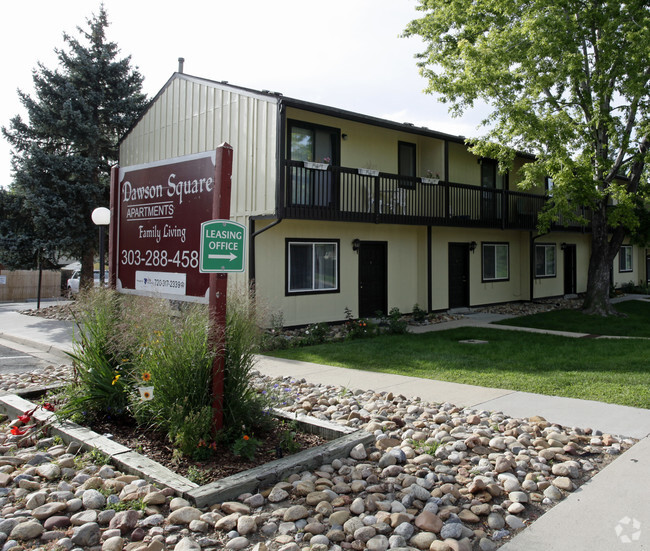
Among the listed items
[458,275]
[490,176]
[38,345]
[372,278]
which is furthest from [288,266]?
[490,176]

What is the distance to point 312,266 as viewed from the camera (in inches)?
565

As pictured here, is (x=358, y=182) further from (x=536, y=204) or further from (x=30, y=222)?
(x=30, y=222)

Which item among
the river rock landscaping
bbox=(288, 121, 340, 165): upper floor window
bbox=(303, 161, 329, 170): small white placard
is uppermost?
bbox=(288, 121, 340, 165): upper floor window

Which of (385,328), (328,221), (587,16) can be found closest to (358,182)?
(328,221)

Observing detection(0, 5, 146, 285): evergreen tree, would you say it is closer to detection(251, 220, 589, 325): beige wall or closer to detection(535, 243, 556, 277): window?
detection(251, 220, 589, 325): beige wall

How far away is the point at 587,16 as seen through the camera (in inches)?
555

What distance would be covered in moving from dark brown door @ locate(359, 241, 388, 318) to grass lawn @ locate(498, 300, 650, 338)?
3.40 m

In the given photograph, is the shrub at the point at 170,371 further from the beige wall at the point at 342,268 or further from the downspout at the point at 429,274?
the downspout at the point at 429,274

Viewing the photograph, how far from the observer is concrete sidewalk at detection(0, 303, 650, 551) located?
3.26 m

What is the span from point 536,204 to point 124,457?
1923cm

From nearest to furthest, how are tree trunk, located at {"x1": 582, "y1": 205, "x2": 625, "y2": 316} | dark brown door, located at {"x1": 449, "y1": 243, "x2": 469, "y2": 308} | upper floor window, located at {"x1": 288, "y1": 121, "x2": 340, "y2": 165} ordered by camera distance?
upper floor window, located at {"x1": 288, "y1": 121, "x2": 340, "y2": 165} < tree trunk, located at {"x1": 582, "y1": 205, "x2": 625, "y2": 316} < dark brown door, located at {"x1": 449, "y1": 243, "x2": 469, "y2": 308}

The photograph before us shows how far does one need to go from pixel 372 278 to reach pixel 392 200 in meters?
2.31

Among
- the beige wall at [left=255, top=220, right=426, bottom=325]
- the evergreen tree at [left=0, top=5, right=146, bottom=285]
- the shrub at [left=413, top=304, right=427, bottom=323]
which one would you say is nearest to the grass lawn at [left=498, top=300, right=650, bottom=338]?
the shrub at [left=413, top=304, right=427, bottom=323]

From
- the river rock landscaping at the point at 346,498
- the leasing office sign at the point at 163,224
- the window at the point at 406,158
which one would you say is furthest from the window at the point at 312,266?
the river rock landscaping at the point at 346,498
